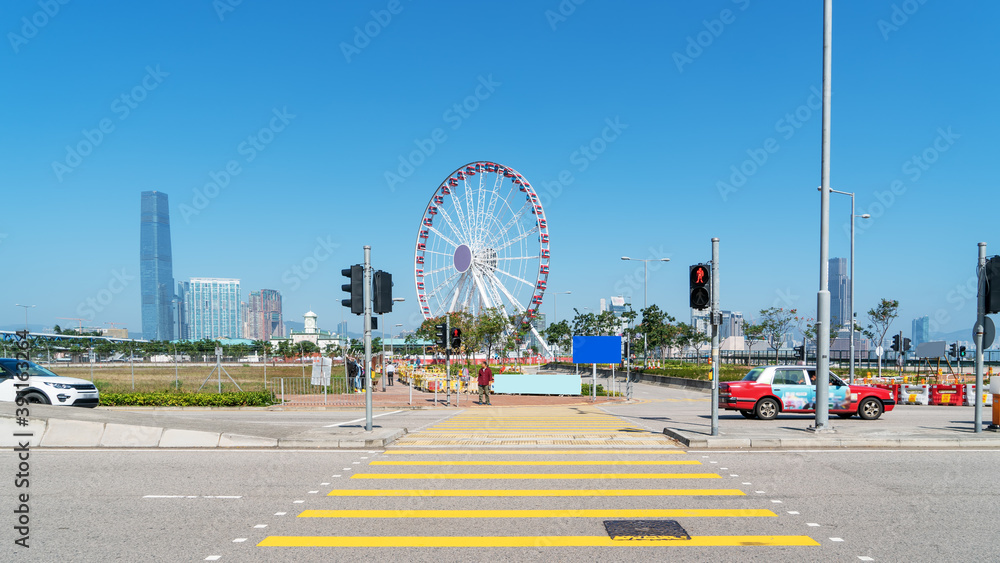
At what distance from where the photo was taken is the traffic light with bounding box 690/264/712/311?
45.3 ft

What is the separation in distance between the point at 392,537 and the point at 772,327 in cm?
6696

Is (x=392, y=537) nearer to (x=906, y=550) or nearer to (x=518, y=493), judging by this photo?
(x=518, y=493)

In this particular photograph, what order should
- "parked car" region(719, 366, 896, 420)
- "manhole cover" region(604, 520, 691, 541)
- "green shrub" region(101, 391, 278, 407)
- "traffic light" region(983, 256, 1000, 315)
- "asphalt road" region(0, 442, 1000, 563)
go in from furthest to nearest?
"green shrub" region(101, 391, 278, 407) → "parked car" region(719, 366, 896, 420) → "traffic light" region(983, 256, 1000, 315) → "manhole cover" region(604, 520, 691, 541) → "asphalt road" region(0, 442, 1000, 563)

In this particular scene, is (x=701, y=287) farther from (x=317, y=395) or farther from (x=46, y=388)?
(x=317, y=395)

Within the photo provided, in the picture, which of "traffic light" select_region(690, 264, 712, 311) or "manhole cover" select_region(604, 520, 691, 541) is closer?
"manhole cover" select_region(604, 520, 691, 541)

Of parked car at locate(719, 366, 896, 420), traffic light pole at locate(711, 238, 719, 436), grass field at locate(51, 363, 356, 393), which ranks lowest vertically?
grass field at locate(51, 363, 356, 393)

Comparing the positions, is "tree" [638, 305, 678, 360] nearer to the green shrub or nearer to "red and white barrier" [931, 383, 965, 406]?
"red and white barrier" [931, 383, 965, 406]

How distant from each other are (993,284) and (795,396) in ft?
21.3

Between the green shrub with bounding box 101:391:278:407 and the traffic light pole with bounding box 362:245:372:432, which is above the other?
the traffic light pole with bounding box 362:245:372:432

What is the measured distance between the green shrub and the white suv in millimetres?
7536

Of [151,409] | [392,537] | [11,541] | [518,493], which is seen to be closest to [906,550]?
[518,493]

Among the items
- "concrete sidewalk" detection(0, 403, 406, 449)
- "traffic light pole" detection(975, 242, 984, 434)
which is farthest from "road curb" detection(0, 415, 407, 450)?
"traffic light pole" detection(975, 242, 984, 434)

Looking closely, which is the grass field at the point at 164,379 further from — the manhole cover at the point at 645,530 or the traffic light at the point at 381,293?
the manhole cover at the point at 645,530

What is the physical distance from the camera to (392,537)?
22.6 feet
